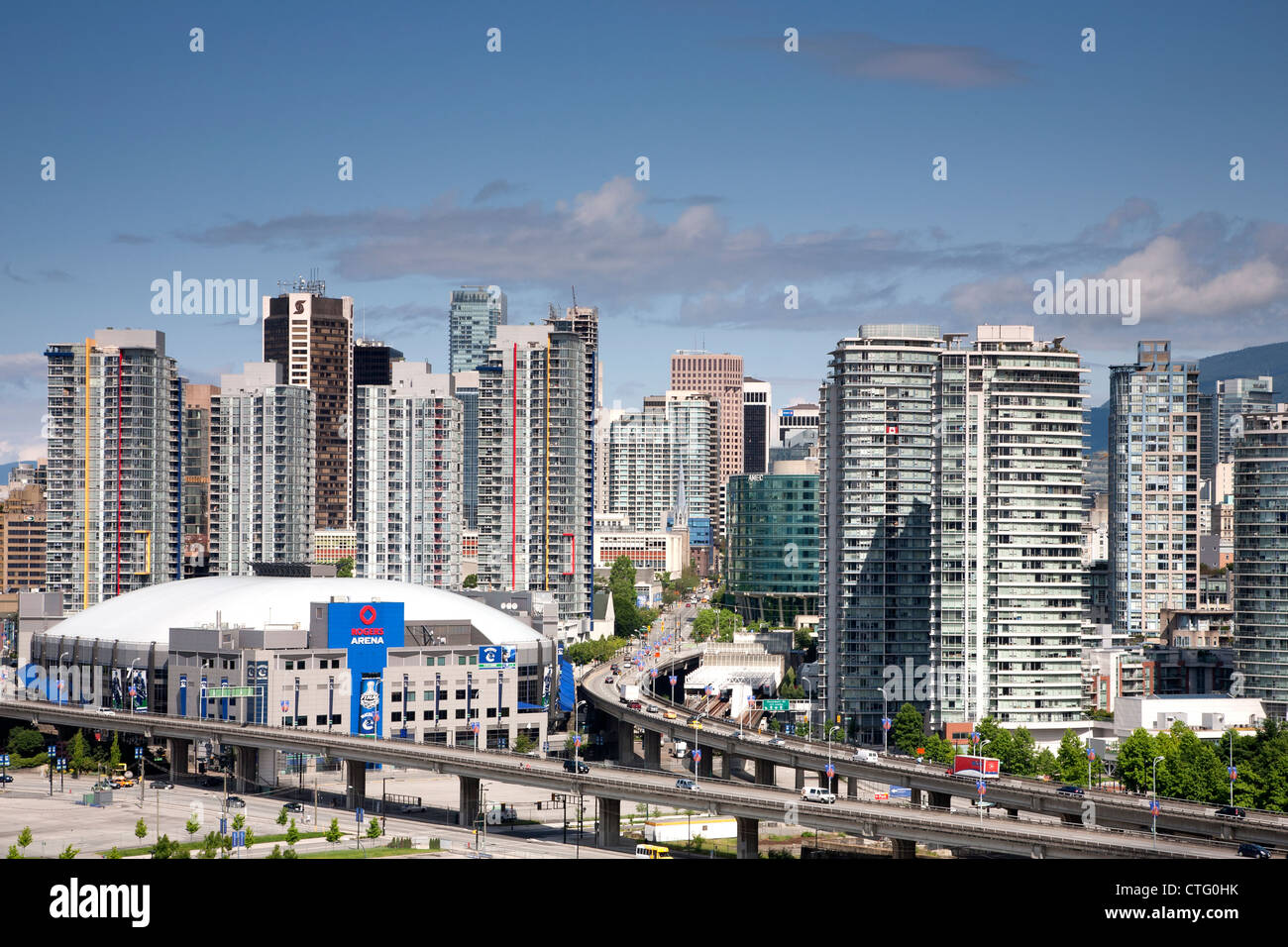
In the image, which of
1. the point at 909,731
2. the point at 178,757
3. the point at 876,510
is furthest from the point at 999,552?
the point at 178,757

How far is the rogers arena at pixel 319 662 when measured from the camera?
4688 inches

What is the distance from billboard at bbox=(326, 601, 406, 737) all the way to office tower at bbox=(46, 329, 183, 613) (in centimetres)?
7179

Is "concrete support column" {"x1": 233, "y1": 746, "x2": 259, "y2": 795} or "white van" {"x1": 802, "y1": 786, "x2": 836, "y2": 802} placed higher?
"white van" {"x1": 802, "y1": 786, "x2": 836, "y2": 802}

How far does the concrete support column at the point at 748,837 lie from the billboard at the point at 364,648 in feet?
141

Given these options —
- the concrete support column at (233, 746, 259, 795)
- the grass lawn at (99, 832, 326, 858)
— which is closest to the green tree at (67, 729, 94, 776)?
the concrete support column at (233, 746, 259, 795)

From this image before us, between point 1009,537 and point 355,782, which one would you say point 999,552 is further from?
point 355,782

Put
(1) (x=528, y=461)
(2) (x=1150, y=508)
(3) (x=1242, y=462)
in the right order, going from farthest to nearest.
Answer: (1) (x=528, y=461)
(2) (x=1150, y=508)
(3) (x=1242, y=462)

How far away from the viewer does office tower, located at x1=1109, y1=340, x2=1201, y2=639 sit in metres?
171

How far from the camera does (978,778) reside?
306 feet

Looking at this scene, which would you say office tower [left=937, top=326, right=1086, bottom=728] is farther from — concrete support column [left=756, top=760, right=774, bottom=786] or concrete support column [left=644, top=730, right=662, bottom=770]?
concrete support column [left=644, top=730, right=662, bottom=770]

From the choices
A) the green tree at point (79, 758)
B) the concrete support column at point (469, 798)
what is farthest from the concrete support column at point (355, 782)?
the green tree at point (79, 758)
